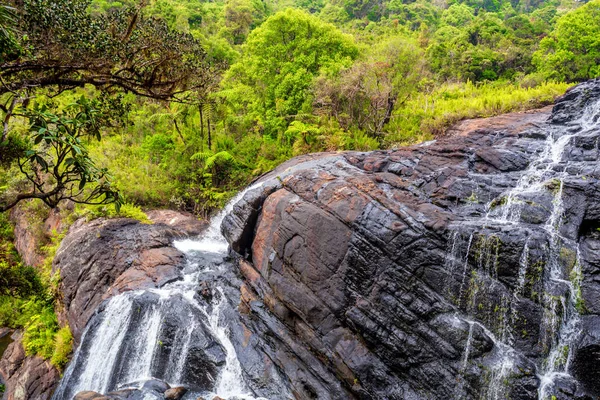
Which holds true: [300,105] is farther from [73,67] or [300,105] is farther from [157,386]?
[73,67]

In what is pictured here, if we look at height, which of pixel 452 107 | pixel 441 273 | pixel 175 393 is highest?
pixel 452 107

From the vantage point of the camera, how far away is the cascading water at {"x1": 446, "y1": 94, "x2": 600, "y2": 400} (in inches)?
263

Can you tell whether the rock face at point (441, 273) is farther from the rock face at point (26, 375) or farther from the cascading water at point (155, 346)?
the rock face at point (26, 375)

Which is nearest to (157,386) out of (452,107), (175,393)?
(175,393)

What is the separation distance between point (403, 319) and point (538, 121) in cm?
882

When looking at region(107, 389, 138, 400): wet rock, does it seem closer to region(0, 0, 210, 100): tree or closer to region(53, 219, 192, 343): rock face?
region(53, 219, 192, 343): rock face

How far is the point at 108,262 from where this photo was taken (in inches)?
475

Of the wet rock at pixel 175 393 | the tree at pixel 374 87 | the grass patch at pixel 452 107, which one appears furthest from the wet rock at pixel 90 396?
the grass patch at pixel 452 107

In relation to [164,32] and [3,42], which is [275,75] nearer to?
[164,32]

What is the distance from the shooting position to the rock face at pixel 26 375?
1107cm

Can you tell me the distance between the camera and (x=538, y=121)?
11844 mm

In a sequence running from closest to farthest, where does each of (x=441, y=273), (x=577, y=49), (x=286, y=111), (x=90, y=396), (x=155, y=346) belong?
(x=441, y=273)
(x=90, y=396)
(x=155, y=346)
(x=286, y=111)
(x=577, y=49)

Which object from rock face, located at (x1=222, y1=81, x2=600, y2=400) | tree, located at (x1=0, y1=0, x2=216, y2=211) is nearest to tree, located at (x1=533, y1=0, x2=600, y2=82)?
rock face, located at (x1=222, y1=81, x2=600, y2=400)

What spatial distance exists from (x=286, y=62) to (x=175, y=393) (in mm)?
15255
